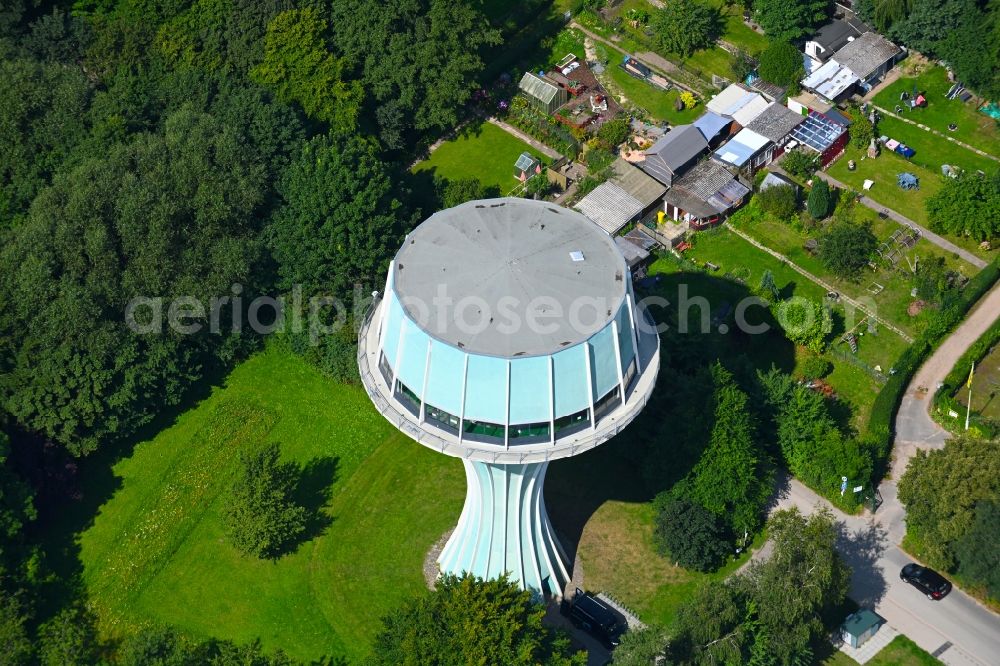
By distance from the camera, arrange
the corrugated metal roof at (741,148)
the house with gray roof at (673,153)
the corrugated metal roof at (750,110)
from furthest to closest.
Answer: the corrugated metal roof at (750,110)
the corrugated metal roof at (741,148)
the house with gray roof at (673,153)

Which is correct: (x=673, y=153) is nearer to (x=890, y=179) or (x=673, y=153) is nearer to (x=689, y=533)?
(x=890, y=179)

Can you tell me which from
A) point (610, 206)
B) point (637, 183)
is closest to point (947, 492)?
point (610, 206)

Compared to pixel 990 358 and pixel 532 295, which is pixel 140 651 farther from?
pixel 990 358

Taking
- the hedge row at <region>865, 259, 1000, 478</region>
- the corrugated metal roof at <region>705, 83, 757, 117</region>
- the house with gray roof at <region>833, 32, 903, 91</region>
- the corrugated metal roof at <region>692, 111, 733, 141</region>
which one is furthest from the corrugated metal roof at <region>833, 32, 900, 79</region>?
the hedge row at <region>865, 259, 1000, 478</region>

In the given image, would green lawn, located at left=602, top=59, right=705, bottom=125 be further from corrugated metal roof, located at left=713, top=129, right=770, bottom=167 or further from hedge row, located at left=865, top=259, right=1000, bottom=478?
hedge row, located at left=865, top=259, right=1000, bottom=478

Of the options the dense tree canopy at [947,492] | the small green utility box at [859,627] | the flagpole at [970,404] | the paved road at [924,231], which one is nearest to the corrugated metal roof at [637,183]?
the paved road at [924,231]

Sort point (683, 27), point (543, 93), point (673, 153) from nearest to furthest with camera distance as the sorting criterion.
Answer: point (673, 153) < point (543, 93) < point (683, 27)

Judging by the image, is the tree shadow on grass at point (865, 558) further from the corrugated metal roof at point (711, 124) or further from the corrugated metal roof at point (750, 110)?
the corrugated metal roof at point (750, 110)
